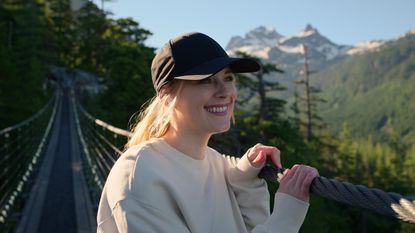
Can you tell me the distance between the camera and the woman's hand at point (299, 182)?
1.34 metres

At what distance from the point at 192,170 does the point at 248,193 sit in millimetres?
268

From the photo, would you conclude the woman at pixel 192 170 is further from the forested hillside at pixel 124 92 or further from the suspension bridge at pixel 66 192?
the forested hillside at pixel 124 92

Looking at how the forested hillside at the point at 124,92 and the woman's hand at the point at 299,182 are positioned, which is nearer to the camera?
the woman's hand at the point at 299,182

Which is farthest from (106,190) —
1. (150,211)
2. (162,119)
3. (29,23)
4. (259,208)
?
(29,23)

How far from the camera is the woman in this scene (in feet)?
4.41

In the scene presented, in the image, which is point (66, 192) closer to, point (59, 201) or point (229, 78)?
point (59, 201)

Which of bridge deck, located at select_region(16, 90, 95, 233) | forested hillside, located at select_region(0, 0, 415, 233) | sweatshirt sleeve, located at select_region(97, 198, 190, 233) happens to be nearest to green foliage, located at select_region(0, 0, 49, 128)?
forested hillside, located at select_region(0, 0, 415, 233)

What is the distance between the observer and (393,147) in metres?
67.2

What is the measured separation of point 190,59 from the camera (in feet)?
5.11

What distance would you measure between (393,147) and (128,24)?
50.1 metres

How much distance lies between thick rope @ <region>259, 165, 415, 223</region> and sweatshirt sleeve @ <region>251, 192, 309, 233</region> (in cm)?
6

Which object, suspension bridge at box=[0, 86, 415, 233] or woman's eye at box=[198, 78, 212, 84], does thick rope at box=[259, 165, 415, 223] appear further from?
woman's eye at box=[198, 78, 212, 84]

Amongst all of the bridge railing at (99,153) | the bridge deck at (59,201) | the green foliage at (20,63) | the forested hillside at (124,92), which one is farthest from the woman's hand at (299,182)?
the green foliage at (20,63)

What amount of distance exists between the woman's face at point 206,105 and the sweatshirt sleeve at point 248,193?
0.19m
